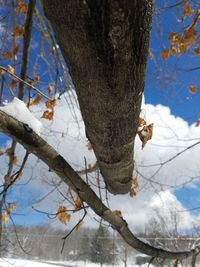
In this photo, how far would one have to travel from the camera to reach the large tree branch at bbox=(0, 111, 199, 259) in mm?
929

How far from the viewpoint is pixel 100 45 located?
614mm

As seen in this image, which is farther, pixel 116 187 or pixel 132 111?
pixel 116 187

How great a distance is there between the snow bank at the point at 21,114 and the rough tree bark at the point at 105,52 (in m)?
0.19

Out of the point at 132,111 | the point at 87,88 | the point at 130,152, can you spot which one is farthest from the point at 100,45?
the point at 130,152

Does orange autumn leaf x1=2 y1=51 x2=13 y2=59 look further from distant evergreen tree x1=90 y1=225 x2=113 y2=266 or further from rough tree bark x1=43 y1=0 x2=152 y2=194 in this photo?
distant evergreen tree x1=90 y1=225 x2=113 y2=266

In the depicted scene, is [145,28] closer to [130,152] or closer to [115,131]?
[115,131]

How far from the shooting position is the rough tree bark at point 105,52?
0.57 m

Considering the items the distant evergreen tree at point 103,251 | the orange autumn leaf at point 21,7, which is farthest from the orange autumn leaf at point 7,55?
the distant evergreen tree at point 103,251

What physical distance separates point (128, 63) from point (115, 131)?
307 mm

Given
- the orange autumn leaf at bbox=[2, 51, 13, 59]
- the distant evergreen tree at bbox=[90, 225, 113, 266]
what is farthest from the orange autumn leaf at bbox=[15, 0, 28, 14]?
the distant evergreen tree at bbox=[90, 225, 113, 266]

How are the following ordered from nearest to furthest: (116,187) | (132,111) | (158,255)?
(132,111) < (116,187) < (158,255)

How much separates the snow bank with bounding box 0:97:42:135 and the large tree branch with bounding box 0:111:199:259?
3cm

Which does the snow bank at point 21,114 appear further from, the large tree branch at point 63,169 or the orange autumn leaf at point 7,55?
the orange autumn leaf at point 7,55

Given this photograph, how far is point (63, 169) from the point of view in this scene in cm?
115
